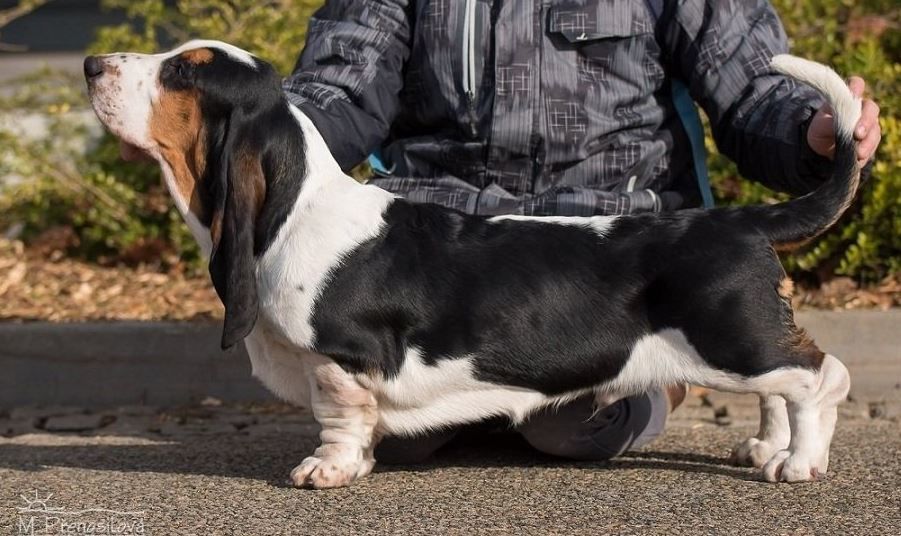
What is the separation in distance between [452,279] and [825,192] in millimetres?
1028

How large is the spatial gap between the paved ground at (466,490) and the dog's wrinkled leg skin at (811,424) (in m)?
0.06

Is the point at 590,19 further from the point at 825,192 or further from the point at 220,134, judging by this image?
the point at 220,134

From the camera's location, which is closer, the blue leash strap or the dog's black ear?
the dog's black ear

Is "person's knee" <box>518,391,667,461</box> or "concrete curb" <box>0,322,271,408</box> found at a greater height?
"person's knee" <box>518,391,667,461</box>

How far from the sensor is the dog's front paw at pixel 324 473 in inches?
146

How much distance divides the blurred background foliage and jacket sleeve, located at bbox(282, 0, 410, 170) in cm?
190

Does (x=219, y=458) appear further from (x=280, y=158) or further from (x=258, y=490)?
(x=280, y=158)

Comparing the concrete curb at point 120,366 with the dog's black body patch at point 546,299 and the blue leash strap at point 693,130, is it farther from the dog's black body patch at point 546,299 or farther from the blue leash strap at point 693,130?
the blue leash strap at point 693,130

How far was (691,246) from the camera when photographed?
3586mm

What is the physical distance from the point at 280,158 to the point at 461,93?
884 mm

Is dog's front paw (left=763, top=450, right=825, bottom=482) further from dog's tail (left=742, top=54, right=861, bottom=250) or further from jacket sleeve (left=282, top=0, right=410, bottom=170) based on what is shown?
Result: jacket sleeve (left=282, top=0, right=410, bottom=170)

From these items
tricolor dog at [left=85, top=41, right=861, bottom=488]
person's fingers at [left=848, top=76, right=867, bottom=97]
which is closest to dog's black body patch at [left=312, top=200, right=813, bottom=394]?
tricolor dog at [left=85, top=41, right=861, bottom=488]

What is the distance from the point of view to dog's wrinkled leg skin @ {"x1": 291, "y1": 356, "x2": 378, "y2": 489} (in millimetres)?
3666

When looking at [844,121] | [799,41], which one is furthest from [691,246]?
[799,41]
